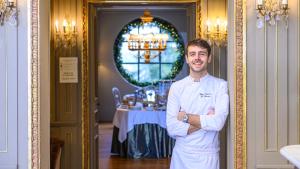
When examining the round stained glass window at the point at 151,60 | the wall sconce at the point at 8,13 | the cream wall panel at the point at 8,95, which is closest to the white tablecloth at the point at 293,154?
the cream wall panel at the point at 8,95

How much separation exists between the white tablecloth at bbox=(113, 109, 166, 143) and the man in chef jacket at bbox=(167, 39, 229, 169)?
203 inches

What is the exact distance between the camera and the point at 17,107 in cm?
354

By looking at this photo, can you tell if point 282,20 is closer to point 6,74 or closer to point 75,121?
point 6,74

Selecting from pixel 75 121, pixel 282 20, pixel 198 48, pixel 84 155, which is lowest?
pixel 84 155

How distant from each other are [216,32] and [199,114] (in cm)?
287

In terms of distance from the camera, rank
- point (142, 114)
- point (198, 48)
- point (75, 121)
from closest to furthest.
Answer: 1. point (198, 48)
2. point (75, 121)
3. point (142, 114)

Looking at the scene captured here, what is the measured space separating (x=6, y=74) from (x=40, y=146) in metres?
0.59

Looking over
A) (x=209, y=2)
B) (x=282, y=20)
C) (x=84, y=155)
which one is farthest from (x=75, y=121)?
(x=282, y=20)

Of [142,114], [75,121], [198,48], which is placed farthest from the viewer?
[142,114]

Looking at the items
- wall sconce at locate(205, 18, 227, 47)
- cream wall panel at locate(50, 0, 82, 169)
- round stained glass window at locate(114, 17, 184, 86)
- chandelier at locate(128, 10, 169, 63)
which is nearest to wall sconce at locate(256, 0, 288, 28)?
wall sconce at locate(205, 18, 227, 47)

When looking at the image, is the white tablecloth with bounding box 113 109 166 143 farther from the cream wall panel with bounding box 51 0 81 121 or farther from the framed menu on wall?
the framed menu on wall

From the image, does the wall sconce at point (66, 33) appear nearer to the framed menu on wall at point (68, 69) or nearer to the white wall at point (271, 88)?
the framed menu on wall at point (68, 69)

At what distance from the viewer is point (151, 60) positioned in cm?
1520

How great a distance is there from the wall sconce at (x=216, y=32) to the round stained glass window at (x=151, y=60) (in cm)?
885
